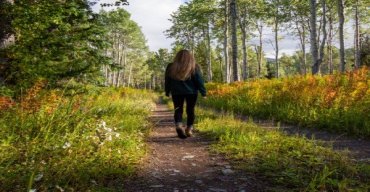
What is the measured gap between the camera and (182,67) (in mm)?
7160

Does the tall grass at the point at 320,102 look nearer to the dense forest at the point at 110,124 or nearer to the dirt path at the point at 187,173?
the dense forest at the point at 110,124

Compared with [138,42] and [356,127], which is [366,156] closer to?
[356,127]

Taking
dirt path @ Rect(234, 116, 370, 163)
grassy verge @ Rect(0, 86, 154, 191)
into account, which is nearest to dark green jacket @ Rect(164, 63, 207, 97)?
grassy verge @ Rect(0, 86, 154, 191)

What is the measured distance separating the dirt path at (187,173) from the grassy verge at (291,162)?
0.79ft

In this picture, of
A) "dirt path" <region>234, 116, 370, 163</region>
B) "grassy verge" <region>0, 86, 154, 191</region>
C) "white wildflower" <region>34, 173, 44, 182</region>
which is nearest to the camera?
"white wildflower" <region>34, 173, 44, 182</region>

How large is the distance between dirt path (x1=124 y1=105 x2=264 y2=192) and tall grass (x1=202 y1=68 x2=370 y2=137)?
3.50 metres

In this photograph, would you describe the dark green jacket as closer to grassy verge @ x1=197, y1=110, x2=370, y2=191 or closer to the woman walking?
the woman walking

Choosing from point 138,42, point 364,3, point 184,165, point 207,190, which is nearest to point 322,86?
point 184,165

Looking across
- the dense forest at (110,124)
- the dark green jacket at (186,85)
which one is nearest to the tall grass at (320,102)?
the dense forest at (110,124)

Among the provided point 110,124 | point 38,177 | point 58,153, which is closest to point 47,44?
point 110,124

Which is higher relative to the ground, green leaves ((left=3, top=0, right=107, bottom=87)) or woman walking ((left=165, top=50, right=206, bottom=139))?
green leaves ((left=3, top=0, right=107, bottom=87))

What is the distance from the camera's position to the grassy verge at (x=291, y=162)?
11.4ft

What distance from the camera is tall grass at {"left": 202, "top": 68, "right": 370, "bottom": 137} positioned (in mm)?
7574

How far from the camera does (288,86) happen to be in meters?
11.6
